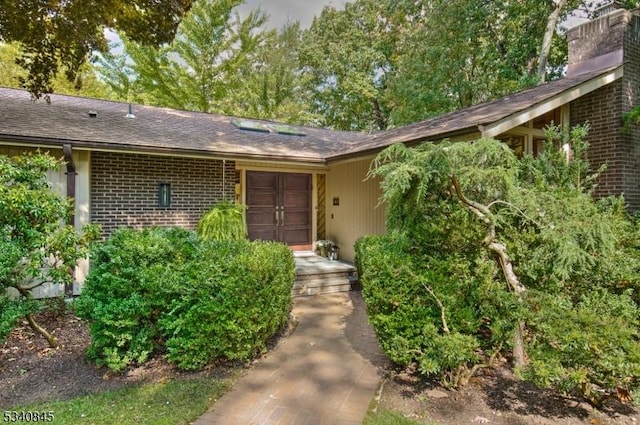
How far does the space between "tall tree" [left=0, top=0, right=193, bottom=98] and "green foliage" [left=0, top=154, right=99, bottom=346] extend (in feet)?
10.0

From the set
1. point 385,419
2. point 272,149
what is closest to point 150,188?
point 272,149

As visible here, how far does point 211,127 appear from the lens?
9.40 metres

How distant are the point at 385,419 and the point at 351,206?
6.29 metres

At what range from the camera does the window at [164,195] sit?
7.30m

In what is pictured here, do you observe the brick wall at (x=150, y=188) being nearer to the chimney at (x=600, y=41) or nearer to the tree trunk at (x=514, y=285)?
the tree trunk at (x=514, y=285)


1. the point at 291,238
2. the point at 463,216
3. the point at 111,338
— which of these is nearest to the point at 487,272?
the point at 463,216

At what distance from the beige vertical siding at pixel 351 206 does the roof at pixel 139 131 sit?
866 mm

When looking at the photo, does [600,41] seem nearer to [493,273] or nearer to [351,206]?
[351,206]

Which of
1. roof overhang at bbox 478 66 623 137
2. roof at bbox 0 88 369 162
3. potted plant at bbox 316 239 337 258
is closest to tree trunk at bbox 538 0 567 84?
roof overhang at bbox 478 66 623 137

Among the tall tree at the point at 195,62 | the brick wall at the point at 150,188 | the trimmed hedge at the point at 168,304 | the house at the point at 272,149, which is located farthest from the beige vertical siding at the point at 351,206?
the tall tree at the point at 195,62

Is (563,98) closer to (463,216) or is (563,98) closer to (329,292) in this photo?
(463,216)

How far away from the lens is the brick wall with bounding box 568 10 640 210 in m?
5.92

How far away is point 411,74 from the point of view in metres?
16.2

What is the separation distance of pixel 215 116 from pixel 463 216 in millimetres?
9216
